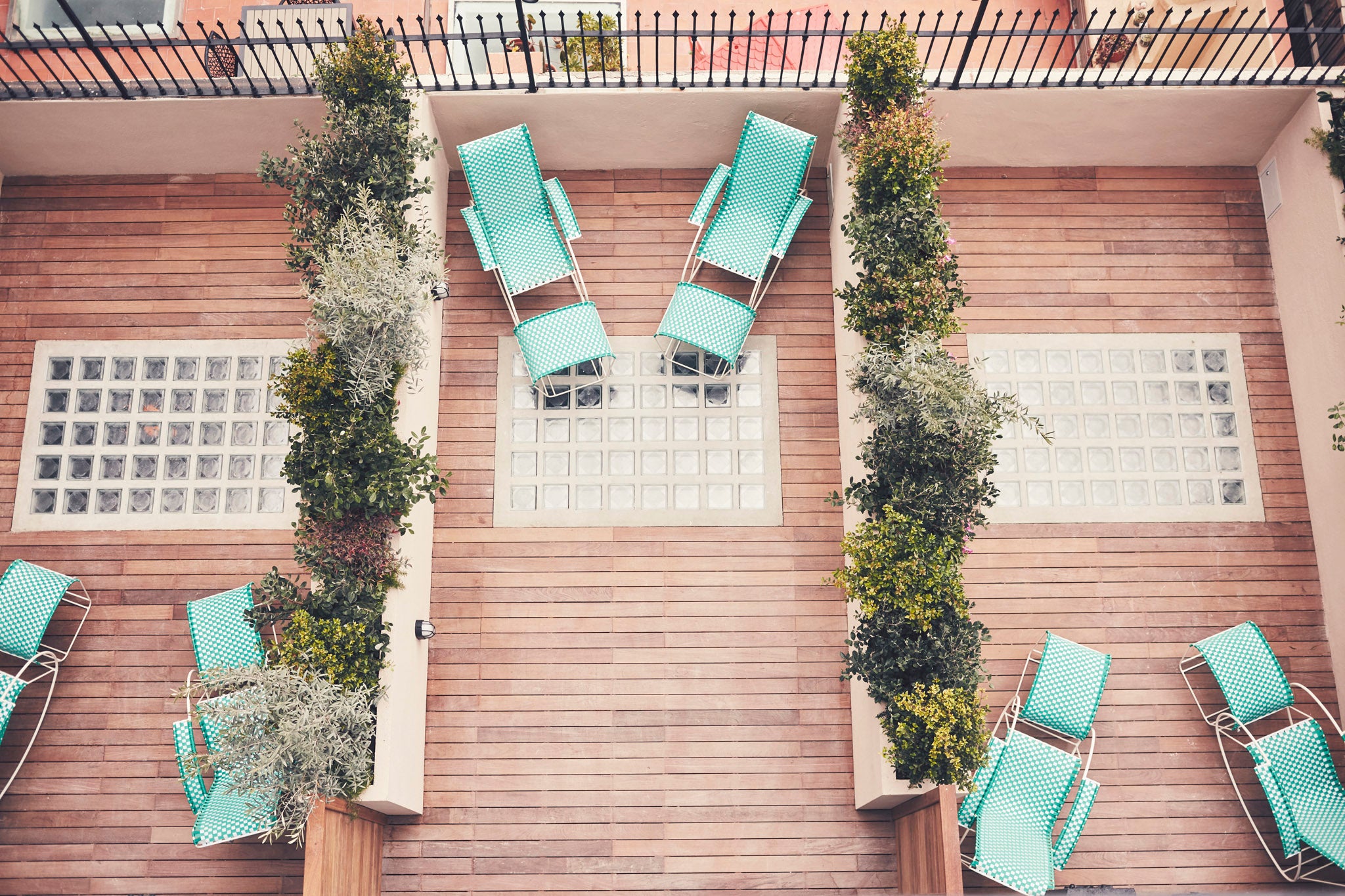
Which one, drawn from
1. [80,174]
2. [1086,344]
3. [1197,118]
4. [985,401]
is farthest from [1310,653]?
[80,174]

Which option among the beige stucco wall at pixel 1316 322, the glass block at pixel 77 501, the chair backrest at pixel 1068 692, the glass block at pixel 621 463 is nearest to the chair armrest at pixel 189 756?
the glass block at pixel 77 501

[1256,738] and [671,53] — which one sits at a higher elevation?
[671,53]

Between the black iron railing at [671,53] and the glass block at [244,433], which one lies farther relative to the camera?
the glass block at [244,433]

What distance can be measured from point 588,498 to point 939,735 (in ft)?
8.37

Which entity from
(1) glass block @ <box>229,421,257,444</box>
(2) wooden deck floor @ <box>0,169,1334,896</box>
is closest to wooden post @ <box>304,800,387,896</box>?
(2) wooden deck floor @ <box>0,169,1334,896</box>

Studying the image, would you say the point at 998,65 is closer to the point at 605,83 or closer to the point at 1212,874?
the point at 605,83

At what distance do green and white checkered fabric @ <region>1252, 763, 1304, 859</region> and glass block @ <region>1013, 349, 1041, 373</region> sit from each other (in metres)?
2.66

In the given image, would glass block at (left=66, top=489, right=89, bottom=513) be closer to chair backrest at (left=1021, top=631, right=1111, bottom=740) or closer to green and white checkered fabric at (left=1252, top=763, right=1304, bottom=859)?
chair backrest at (left=1021, top=631, right=1111, bottom=740)

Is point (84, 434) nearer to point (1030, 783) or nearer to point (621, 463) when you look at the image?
point (621, 463)

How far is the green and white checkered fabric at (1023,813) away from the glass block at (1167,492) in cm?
182

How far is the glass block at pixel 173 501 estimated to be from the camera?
561 cm

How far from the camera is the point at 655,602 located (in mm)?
5434

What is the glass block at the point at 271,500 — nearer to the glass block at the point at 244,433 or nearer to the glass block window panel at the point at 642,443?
the glass block at the point at 244,433

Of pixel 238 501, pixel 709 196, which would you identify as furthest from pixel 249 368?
pixel 709 196
